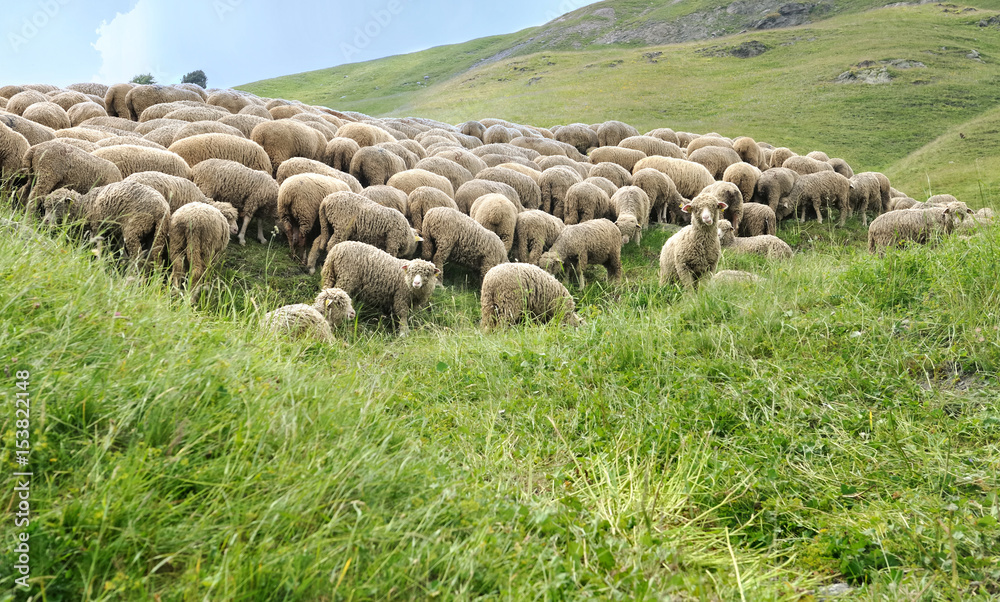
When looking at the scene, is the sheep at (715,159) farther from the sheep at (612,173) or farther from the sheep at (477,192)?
the sheep at (477,192)

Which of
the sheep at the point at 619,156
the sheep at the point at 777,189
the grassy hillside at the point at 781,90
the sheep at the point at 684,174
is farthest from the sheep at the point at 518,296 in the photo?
the grassy hillside at the point at 781,90

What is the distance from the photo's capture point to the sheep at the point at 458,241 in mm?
9758

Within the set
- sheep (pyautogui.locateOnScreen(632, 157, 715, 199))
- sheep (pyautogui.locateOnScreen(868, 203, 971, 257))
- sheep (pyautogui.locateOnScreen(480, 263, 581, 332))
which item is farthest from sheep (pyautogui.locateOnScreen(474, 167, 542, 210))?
sheep (pyautogui.locateOnScreen(868, 203, 971, 257))

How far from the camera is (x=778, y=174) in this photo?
598 inches

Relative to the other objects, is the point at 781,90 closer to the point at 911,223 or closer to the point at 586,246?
the point at 911,223

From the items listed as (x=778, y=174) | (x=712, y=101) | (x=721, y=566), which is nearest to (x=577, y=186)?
(x=778, y=174)

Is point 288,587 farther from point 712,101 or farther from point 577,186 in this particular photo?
point 712,101

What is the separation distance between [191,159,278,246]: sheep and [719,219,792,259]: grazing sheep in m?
8.23

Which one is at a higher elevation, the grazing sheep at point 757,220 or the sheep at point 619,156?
the sheep at point 619,156

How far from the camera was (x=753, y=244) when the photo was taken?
10984 mm

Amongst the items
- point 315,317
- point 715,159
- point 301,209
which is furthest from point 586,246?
point 715,159

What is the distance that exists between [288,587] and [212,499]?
534 millimetres

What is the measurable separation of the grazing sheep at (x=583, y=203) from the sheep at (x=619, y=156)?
4.66 metres

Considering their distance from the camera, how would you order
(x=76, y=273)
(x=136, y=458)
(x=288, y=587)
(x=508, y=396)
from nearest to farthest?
(x=288, y=587)
(x=136, y=458)
(x=76, y=273)
(x=508, y=396)
